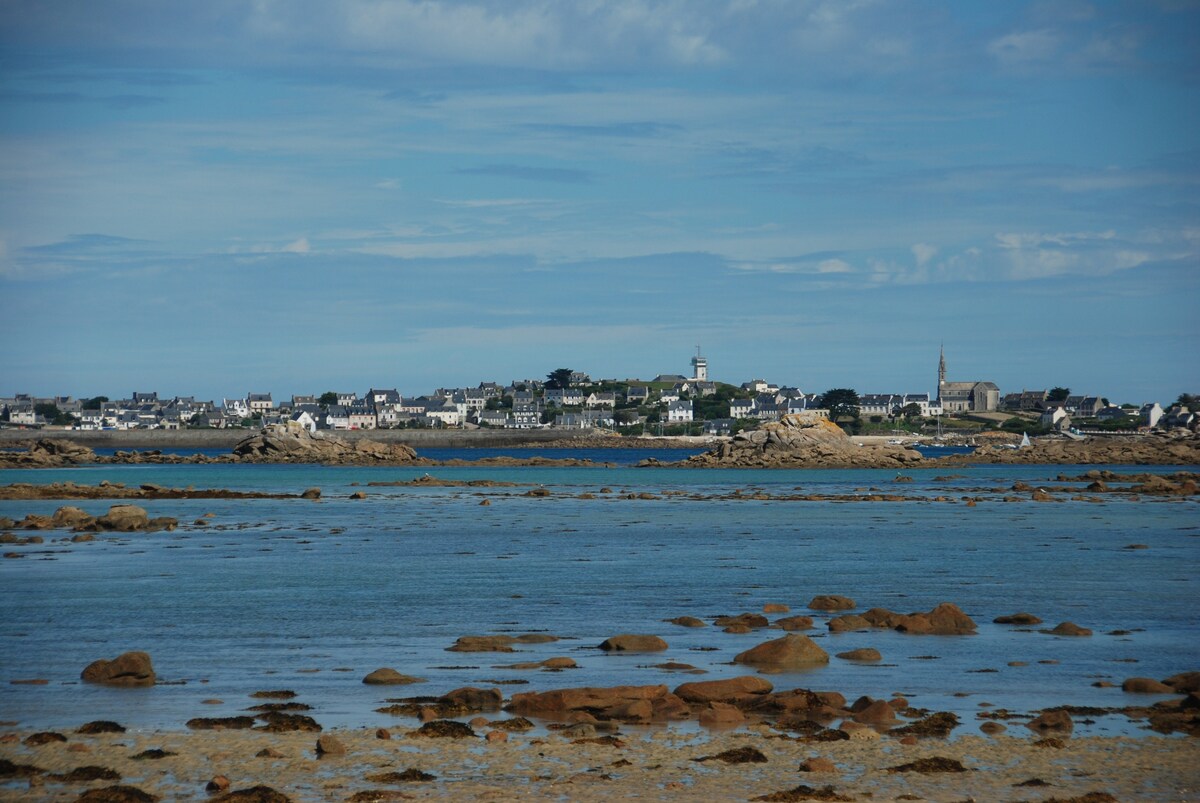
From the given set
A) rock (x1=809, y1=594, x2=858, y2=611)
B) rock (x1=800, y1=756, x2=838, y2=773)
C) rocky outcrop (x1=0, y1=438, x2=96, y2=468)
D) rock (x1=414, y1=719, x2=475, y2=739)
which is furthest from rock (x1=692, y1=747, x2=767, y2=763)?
rocky outcrop (x1=0, y1=438, x2=96, y2=468)

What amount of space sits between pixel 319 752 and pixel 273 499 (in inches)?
2131

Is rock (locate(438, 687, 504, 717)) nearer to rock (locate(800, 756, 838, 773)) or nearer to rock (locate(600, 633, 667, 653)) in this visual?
rock (locate(600, 633, 667, 653))

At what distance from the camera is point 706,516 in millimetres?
54219

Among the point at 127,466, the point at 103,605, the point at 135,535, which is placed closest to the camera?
the point at 103,605

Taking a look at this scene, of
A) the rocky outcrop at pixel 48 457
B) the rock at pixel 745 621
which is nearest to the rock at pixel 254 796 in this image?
the rock at pixel 745 621

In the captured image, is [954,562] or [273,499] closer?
[954,562]

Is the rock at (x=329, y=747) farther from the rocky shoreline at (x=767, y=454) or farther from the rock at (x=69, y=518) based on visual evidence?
the rocky shoreline at (x=767, y=454)

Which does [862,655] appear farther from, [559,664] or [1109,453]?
[1109,453]

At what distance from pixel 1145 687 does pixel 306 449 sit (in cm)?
11883

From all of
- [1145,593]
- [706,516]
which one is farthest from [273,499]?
[1145,593]

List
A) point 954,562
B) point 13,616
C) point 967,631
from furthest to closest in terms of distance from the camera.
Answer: point 954,562, point 13,616, point 967,631

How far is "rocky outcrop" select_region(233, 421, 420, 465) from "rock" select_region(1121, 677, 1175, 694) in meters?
111

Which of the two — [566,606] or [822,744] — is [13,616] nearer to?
[566,606]

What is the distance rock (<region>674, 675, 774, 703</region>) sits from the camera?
16312 millimetres
